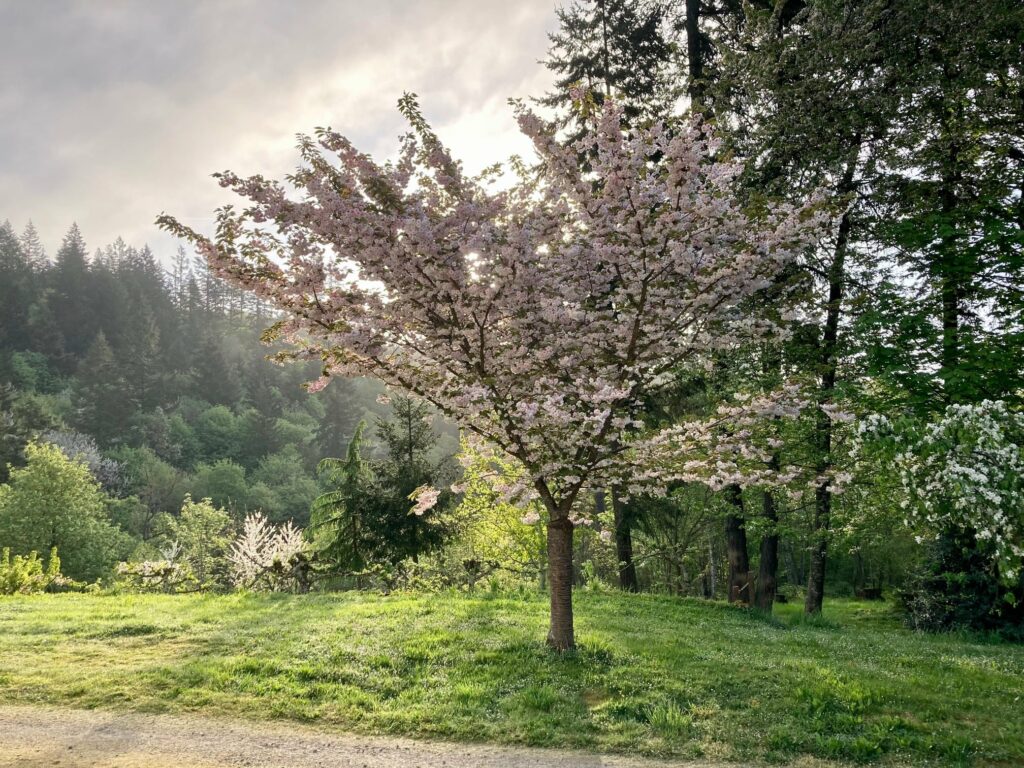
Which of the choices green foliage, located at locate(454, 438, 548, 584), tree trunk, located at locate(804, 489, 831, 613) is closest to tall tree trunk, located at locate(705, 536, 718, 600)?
green foliage, located at locate(454, 438, 548, 584)

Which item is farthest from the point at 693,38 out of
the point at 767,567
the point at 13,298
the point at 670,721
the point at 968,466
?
the point at 13,298

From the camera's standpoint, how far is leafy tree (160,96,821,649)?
7062 mm

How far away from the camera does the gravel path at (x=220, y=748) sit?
5.25 m

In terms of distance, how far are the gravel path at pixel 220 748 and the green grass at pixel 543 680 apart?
277 millimetres

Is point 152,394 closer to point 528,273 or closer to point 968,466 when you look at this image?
point 528,273

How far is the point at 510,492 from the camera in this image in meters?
8.06

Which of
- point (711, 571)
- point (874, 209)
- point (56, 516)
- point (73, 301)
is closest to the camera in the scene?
point (874, 209)

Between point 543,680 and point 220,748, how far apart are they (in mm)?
3411

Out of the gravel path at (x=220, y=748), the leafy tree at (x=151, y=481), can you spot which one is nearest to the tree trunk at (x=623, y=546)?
the gravel path at (x=220, y=748)

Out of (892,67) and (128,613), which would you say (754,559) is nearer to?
(892,67)

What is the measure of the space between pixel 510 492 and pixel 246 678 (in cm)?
380

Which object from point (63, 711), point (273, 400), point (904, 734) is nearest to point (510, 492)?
point (904, 734)

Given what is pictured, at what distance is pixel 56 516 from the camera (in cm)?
3192

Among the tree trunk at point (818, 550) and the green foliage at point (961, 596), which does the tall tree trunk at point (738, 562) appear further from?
the green foliage at point (961, 596)
